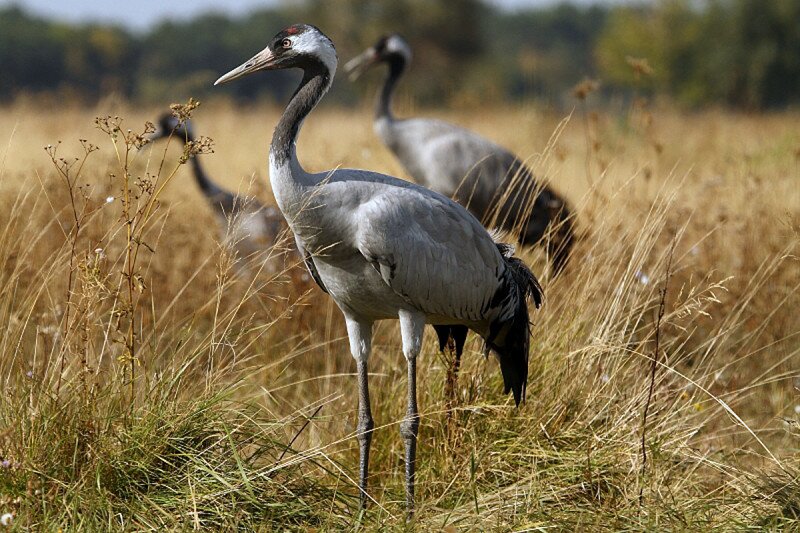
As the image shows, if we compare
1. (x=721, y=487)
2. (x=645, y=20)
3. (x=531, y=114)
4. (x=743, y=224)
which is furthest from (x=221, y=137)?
(x=645, y=20)

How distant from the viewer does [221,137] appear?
13852 mm

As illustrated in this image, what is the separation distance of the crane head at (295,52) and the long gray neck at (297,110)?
3cm

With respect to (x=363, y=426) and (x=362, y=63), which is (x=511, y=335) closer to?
(x=363, y=426)

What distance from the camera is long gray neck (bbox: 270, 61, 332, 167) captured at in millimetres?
3627

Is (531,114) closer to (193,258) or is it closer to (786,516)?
(193,258)

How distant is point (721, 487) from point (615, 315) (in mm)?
887

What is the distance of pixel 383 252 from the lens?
12.1ft

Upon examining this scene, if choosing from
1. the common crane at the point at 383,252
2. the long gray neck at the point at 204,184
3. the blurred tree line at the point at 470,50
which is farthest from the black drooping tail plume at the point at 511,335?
the blurred tree line at the point at 470,50

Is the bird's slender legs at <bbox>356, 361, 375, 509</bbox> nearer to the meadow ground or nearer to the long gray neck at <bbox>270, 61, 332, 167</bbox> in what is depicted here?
the meadow ground

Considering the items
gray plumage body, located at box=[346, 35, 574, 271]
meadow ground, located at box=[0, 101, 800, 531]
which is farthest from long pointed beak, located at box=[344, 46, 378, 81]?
meadow ground, located at box=[0, 101, 800, 531]

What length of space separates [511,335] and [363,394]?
2.01ft

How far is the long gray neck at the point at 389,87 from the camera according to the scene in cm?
814

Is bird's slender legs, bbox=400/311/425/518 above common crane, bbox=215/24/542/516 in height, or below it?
below

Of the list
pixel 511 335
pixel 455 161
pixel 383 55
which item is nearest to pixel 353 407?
pixel 511 335
